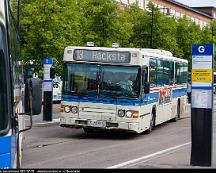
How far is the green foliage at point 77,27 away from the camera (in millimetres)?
32625

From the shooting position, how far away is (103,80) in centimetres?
1730

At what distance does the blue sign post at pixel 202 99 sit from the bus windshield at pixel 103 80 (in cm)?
566

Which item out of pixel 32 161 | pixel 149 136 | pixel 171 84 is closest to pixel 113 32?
pixel 171 84

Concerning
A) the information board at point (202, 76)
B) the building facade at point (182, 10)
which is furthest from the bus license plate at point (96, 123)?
the building facade at point (182, 10)

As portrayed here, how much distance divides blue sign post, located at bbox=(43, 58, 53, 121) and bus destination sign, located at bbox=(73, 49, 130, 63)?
6.10 m

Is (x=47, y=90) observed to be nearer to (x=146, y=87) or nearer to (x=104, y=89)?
(x=104, y=89)

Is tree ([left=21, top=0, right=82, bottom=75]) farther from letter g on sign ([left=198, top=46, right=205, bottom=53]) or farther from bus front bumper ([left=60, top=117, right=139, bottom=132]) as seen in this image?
letter g on sign ([left=198, top=46, right=205, bottom=53])

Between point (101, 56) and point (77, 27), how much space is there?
709 inches

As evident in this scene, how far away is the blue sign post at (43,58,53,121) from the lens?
77.6 feet

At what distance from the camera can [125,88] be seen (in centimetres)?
1725

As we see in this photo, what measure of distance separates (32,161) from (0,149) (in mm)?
6965

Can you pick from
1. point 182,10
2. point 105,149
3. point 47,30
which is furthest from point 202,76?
point 182,10

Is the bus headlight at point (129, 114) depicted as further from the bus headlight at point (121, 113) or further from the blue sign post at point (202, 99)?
the blue sign post at point (202, 99)

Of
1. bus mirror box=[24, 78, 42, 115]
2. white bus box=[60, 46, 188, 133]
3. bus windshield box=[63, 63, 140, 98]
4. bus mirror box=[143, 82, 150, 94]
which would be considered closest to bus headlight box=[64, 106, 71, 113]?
white bus box=[60, 46, 188, 133]
